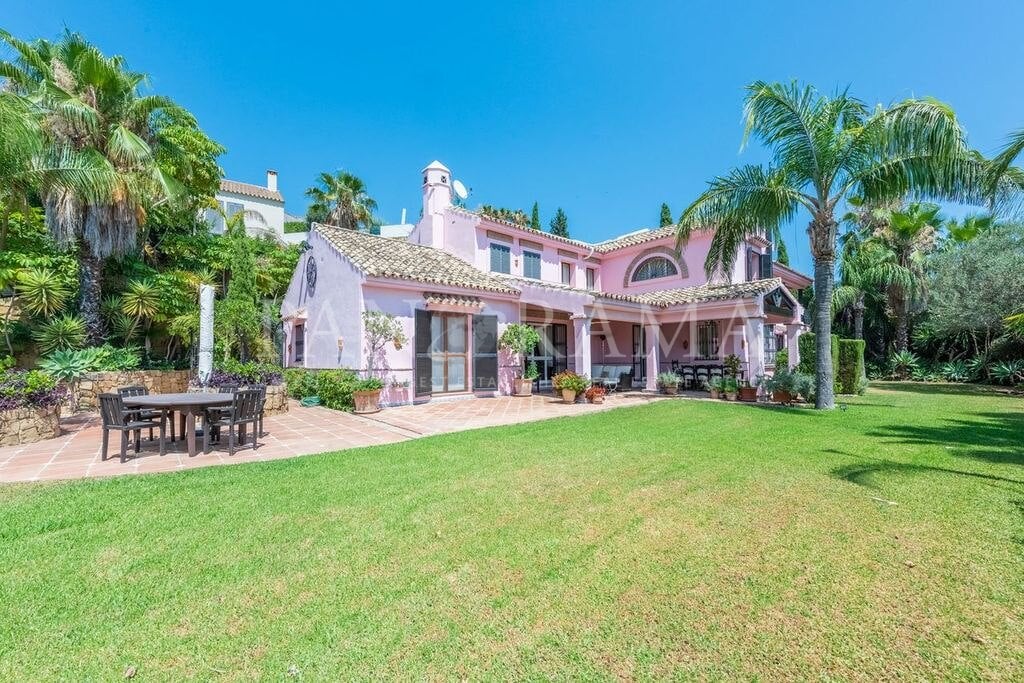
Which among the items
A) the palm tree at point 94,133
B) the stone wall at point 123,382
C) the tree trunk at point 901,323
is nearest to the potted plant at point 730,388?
the tree trunk at point 901,323

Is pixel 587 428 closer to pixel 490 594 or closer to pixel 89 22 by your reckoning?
pixel 490 594

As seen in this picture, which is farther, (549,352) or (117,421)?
(549,352)

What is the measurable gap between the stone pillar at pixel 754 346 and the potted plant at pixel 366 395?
12787 mm

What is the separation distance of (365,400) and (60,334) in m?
10.2

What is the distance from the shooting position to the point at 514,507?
5074mm

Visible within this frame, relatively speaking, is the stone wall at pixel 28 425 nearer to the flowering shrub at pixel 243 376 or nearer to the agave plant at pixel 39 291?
the flowering shrub at pixel 243 376

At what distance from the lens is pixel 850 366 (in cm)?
1697

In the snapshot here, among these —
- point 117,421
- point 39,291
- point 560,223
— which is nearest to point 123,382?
point 39,291

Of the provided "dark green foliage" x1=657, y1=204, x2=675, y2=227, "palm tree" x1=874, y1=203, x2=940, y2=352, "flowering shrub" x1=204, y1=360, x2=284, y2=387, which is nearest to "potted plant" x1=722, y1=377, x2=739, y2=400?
"flowering shrub" x1=204, y1=360, x2=284, y2=387

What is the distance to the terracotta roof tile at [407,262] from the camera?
550 inches

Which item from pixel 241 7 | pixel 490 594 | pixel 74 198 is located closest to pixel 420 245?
pixel 241 7

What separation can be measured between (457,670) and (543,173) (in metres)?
25.1

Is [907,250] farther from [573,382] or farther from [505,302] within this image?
[505,302]

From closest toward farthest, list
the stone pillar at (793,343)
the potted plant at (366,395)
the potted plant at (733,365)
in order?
the potted plant at (366,395) < the potted plant at (733,365) < the stone pillar at (793,343)
